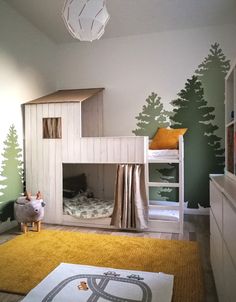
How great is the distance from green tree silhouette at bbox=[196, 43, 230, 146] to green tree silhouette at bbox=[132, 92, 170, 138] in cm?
69

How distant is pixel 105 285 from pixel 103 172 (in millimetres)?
2471

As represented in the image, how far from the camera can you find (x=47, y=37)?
4.15 m

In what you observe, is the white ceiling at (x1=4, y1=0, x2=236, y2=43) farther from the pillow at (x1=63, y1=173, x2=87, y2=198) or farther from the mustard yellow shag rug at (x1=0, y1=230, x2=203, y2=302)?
the mustard yellow shag rug at (x1=0, y1=230, x2=203, y2=302)

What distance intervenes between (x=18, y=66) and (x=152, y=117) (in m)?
2.08

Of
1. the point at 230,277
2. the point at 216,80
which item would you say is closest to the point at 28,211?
the point at 230,277

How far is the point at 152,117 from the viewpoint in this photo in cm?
402

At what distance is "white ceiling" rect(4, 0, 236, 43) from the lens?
3150 mm

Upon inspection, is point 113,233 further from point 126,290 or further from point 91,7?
point 91,7

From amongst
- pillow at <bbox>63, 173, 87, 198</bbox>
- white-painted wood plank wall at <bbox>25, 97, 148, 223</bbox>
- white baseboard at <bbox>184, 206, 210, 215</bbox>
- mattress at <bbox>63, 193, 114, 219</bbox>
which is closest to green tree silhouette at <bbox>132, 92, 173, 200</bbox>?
white baseboard at <bbox>184, 206, 210, 215</bbox>

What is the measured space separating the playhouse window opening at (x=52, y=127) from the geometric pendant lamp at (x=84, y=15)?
5.73ft

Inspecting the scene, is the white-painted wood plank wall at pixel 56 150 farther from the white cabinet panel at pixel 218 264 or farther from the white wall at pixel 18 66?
the white cabinet panel at pixel 218 264

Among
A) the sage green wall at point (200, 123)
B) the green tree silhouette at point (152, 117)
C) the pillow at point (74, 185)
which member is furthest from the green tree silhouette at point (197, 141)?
the pillow at point (74, 185)

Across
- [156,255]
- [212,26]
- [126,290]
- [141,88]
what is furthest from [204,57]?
[126,290]

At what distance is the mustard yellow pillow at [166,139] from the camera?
3.54 meters
